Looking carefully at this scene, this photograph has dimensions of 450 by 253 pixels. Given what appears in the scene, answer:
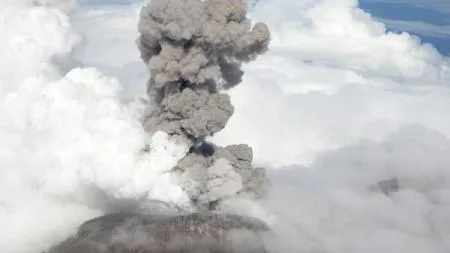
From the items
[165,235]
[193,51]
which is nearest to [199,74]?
[193,51]

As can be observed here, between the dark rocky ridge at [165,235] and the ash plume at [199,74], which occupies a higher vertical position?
the ash plume at [199,74]

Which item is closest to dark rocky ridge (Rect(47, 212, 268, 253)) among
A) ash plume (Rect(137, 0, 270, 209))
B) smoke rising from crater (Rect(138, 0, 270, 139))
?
ash plume (Rect(137, 0, 270, 209))

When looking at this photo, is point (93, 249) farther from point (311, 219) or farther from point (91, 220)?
point (311, 219)

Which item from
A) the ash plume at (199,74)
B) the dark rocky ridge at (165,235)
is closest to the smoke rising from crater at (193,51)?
the ash plume at (199,74)

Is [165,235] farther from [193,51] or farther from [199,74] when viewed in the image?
[193,51]

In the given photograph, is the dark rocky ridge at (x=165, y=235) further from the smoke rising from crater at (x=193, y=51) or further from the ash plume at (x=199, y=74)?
the smoke rising from crater at (x=193, y=51)

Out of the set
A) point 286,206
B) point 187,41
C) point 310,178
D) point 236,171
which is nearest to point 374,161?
point 310,178

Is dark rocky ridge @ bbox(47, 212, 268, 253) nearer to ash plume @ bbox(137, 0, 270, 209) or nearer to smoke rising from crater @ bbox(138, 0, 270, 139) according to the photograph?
ash plume @ bbox(137, 0, 270, 209)

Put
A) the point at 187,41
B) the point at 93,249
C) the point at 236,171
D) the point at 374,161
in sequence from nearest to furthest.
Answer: the point at 187,41 → the point at 236,171 → the point at 93,249 → the point at 374,161
